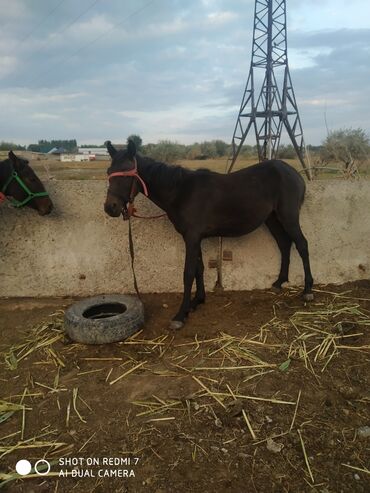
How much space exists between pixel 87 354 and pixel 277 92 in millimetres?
18463

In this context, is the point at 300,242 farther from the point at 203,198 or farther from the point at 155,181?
the point at 155,181

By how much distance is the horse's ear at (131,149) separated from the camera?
3.69 meters

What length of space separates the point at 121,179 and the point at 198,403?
7.82 feet

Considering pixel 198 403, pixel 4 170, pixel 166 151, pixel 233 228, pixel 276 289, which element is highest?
pixel 166 151

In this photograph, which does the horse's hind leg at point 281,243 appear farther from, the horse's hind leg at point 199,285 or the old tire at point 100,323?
the old tire at point 100,323

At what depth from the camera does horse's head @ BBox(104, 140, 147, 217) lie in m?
3.81

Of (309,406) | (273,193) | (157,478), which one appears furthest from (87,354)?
(273,193)

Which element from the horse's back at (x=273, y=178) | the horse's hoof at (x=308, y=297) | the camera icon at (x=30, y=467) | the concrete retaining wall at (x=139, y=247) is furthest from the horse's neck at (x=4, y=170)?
the horse's hoof at (x=308, y=297)

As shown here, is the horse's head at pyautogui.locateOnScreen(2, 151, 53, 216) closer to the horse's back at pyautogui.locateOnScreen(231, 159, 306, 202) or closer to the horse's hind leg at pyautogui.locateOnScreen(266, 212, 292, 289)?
the horse's back at pyautogui.locateOnScreen(231, 159, 306, 202)

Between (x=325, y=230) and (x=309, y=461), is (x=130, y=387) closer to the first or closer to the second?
(x=309, y=461)

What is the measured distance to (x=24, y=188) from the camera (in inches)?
163

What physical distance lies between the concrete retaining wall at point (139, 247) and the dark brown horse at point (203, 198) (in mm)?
496

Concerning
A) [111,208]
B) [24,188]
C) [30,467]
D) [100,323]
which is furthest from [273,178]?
[30,467]

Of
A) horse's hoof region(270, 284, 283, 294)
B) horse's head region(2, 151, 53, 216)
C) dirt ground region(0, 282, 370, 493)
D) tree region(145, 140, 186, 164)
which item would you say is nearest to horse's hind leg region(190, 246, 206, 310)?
dirt ground region(0, 282, 370, 493)
